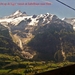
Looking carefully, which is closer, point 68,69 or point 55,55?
point 68,69

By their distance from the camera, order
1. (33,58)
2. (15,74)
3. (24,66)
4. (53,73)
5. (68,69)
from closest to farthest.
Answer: (53,73) → (68,69) → (15,74) → (24,66) → (33,58)

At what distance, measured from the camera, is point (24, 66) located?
154 metres

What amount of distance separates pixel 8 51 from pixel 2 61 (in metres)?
35.7

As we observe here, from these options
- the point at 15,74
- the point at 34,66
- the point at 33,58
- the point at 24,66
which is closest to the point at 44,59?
the point at 33,58

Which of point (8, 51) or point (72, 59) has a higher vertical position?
point (8, 51)

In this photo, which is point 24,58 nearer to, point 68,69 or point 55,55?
point 55,55

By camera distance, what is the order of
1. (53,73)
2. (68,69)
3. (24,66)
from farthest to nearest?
(24,66) → (68,69) → (53,73)

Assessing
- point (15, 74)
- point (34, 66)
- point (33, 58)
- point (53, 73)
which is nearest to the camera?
point (53, 73)

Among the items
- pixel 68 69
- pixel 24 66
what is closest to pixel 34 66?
pixel 24 66

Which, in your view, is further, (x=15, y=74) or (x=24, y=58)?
(x=24, y=58)

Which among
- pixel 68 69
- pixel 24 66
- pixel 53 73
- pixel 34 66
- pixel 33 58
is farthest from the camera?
pixel 33 58

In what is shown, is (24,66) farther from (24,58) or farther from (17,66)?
(24,58)

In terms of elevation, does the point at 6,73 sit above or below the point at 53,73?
below

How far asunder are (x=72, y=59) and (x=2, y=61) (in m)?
84.8
